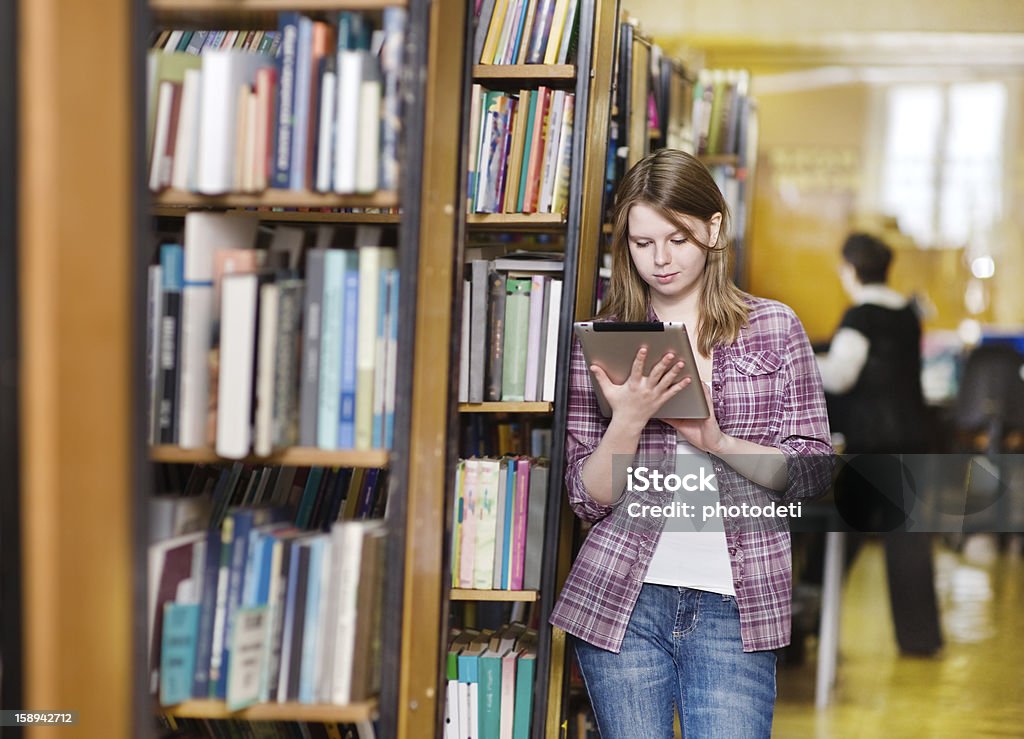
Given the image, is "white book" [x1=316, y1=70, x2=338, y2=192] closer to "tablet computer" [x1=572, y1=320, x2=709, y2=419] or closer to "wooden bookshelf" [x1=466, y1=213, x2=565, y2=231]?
"tablet computer" [x1=572, y1=320, x2=709, y2=419]

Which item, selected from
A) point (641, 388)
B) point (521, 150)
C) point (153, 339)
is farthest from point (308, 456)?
point (521, 150)

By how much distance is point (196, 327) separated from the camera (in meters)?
1.56

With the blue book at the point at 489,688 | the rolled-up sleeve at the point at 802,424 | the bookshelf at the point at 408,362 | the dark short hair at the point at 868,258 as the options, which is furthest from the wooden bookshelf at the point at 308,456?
the dark short hair at the point at 868,258

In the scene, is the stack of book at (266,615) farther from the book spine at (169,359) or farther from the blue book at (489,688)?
the blue book at (489,688)

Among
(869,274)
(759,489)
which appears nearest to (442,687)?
(759,489)

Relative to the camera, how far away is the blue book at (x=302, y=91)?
154 cm

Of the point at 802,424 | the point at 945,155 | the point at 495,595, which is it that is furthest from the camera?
the point at 945,155

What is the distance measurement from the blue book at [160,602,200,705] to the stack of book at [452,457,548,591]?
0.84m

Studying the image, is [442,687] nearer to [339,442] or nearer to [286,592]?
[286,592]

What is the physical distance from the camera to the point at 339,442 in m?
1.58

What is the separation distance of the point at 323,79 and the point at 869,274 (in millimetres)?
3206

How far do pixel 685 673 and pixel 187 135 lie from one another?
1.20 metres

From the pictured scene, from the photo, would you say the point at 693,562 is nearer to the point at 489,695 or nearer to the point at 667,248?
the point at 667,248

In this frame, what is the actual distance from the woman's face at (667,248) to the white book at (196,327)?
2.44ft
